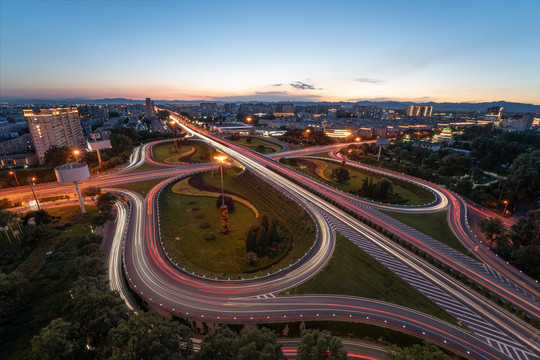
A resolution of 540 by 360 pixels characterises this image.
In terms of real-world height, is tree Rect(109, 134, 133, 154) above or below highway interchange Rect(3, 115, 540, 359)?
above

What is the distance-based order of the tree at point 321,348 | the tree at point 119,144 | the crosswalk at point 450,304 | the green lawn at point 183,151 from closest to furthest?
the tree at point 321,348, the crosswalk at point 450,304, the green lawn at point 183,151, the tree at point 119,144

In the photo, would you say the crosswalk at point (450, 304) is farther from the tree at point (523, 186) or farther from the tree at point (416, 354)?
the tree at point (523, 186)

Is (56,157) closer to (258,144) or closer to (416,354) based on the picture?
(258,144)

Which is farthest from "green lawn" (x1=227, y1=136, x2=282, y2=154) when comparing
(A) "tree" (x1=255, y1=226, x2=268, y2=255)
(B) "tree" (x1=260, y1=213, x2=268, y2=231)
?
(A) "tree" (x1=255, y1=226, x2=268, y2=255)

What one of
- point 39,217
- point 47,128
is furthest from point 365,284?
point 47,128

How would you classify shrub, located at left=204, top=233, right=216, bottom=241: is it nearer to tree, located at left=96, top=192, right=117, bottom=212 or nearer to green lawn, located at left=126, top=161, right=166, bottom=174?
tree, located at left=96, top=192, right=117, bottom=212

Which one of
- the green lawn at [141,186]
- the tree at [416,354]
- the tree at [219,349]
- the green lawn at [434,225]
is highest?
the tree at [416,354]

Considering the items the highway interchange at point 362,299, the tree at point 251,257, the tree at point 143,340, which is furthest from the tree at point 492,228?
the tree at point 143,340
